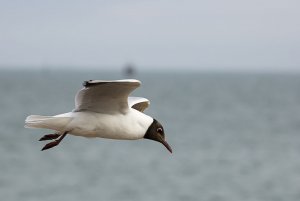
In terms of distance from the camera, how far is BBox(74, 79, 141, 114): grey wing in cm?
939

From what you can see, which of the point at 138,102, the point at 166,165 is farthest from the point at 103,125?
the point at 166,165

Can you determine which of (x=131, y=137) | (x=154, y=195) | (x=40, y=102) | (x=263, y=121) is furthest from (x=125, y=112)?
(x=40, y=102)

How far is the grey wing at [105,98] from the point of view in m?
9.39

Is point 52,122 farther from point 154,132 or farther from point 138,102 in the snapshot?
point 138,102

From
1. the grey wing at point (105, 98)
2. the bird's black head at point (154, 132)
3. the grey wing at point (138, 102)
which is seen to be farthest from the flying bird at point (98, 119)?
the grey wing at point (138, 102)

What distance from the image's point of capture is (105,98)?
9672 millimetres

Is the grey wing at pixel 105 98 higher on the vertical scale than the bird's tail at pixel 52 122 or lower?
higher

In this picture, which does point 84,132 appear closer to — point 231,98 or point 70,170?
point 70,170

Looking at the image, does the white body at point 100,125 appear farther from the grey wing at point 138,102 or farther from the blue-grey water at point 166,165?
the blue-grey water at point 166,165

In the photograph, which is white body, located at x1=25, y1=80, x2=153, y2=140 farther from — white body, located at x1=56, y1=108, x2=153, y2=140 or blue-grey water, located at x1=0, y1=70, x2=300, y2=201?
blue-grey water, located at x1=0, y1=70, x2=300, y2=201

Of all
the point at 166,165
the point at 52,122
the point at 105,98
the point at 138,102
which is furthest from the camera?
the point at 166,165

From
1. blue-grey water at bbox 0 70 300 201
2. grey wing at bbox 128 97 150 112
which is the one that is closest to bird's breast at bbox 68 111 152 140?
grey wing at bbox 128 97 150 112

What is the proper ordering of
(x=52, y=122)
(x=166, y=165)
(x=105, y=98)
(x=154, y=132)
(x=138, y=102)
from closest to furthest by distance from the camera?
(x=52, y=122)
(x=105, y=98)
(x=154, y=132)
(x=138, y=102)
(x=166, y=165)

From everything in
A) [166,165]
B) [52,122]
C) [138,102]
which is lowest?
[166,165]
